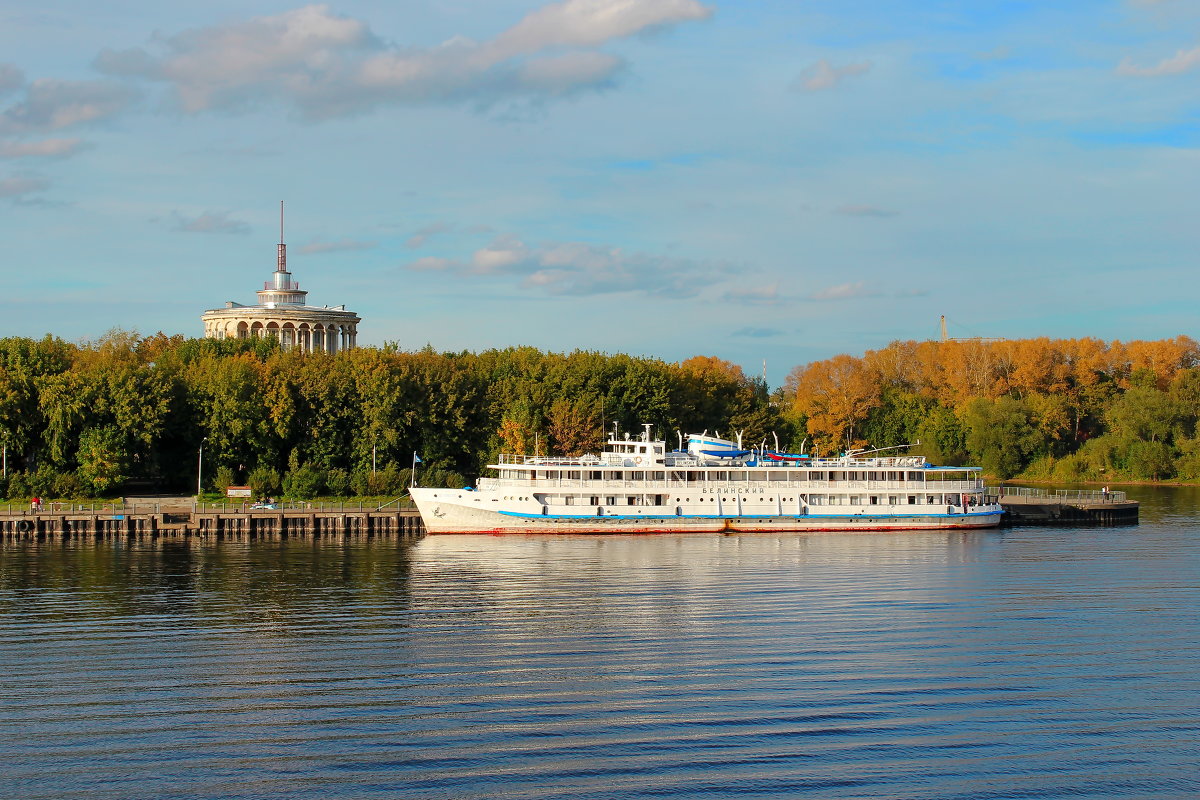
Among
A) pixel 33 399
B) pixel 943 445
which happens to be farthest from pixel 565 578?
pixel 943 445

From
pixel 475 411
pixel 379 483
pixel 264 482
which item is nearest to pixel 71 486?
pixel 264 482

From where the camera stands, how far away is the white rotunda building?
133625mm

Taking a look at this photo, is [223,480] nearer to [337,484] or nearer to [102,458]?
[337,484]

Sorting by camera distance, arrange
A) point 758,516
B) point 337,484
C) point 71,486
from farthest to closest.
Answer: point 337,484, point 71,486, point 758,516

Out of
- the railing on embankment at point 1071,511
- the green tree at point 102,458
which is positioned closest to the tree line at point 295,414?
the green tree at point 102,458

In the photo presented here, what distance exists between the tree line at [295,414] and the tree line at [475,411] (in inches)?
5.8

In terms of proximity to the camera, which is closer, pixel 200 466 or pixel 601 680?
pixel 601 680

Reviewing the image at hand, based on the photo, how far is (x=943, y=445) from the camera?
126750mm

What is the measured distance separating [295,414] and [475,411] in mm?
13845

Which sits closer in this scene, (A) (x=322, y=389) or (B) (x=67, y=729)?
(B) (x=67, y=729)

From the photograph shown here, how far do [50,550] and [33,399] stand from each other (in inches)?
840

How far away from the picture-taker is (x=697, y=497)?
236ft

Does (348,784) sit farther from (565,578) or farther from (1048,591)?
(1048,591)

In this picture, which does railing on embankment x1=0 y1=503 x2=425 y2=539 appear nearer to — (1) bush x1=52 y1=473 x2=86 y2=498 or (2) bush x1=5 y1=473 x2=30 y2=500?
(1) bush x1=52 y1=473 x2=86 y2=498
